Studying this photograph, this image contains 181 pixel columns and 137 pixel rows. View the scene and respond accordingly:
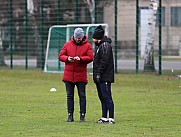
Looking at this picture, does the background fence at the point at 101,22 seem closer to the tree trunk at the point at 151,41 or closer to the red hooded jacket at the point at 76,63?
the tree trunk at the point at 151,41

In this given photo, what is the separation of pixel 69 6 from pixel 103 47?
1837 cm

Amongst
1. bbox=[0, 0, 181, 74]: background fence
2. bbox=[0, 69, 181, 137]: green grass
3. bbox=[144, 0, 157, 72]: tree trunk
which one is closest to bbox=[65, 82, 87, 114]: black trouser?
bbox=[0, 69, 181, 137]: green grass

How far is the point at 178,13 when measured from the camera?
31.0 meters

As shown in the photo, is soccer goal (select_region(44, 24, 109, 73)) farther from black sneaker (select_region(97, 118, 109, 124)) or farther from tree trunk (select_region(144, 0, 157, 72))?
black sneaker (select_region(97, 118, 109, 124))

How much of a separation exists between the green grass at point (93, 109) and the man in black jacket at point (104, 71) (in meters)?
0.35

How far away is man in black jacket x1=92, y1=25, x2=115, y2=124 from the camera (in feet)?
43.4

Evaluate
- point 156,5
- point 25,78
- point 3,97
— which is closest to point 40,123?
point 3,97

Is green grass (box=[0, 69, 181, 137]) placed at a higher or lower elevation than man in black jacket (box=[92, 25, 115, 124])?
lower

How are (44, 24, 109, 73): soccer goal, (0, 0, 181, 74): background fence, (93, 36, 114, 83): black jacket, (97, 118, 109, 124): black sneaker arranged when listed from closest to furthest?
1. (93, 36, 114, 83): black jacket
2. (97, 118, 109, 124): black sneaker
3. (0, 0, 181, 74): background fence
4. (44, 24, 109, 73): soccer goal

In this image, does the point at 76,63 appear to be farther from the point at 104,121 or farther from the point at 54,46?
the point at 54,46

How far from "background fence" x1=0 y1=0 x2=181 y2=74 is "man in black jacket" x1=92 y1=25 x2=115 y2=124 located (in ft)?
44.3

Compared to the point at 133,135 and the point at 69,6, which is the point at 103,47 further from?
the point at 69,6

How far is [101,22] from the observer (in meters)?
31.6

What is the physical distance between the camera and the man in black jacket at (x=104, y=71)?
13227 millimetres
